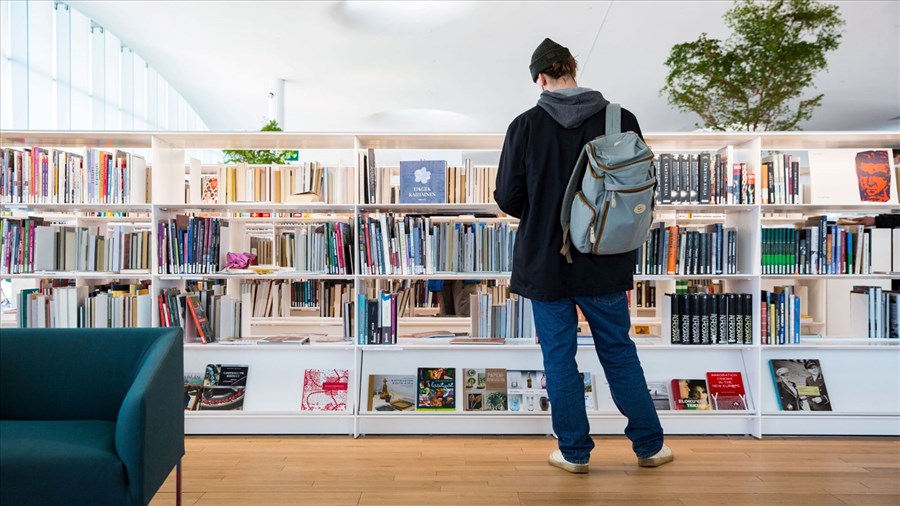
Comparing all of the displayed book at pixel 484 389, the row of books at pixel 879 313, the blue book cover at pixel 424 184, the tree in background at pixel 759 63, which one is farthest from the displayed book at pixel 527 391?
the tree in background at pixel 759 63

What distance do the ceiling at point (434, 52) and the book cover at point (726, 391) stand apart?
5056 mm

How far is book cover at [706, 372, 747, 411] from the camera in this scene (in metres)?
3.37

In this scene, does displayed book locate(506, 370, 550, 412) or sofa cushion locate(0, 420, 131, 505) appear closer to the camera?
sofa cushion locate(0, 420, 131, 505)

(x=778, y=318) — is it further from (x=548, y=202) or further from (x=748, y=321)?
(x=548, y=202)

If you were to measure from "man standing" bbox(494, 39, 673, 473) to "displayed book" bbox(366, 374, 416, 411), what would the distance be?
0.99m

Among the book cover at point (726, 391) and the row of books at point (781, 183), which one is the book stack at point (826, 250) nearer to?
the row of books at point (781, 183)

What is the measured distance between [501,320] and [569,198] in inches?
46.0

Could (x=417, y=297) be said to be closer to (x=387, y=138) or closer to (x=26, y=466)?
(x=387, y=138)

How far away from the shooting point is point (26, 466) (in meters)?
1.73

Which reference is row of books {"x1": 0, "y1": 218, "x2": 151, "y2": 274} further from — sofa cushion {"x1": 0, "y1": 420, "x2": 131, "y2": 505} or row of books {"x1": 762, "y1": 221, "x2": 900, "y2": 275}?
row of books {"x1": 762, "y1": 221, "x2": 900, "y2": 275}

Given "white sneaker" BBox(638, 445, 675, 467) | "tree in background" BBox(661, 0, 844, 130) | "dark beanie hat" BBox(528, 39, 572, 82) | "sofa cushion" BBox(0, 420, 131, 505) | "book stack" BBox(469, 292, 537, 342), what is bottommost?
"white sneaker" BBox(638, 445, 675, 467)

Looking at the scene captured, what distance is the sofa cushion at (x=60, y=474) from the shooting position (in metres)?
1.73

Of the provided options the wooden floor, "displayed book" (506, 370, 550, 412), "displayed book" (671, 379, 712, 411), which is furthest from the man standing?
"displayed book" (671, 379, 712, 411)

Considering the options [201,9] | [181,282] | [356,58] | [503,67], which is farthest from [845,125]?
[181,282]
